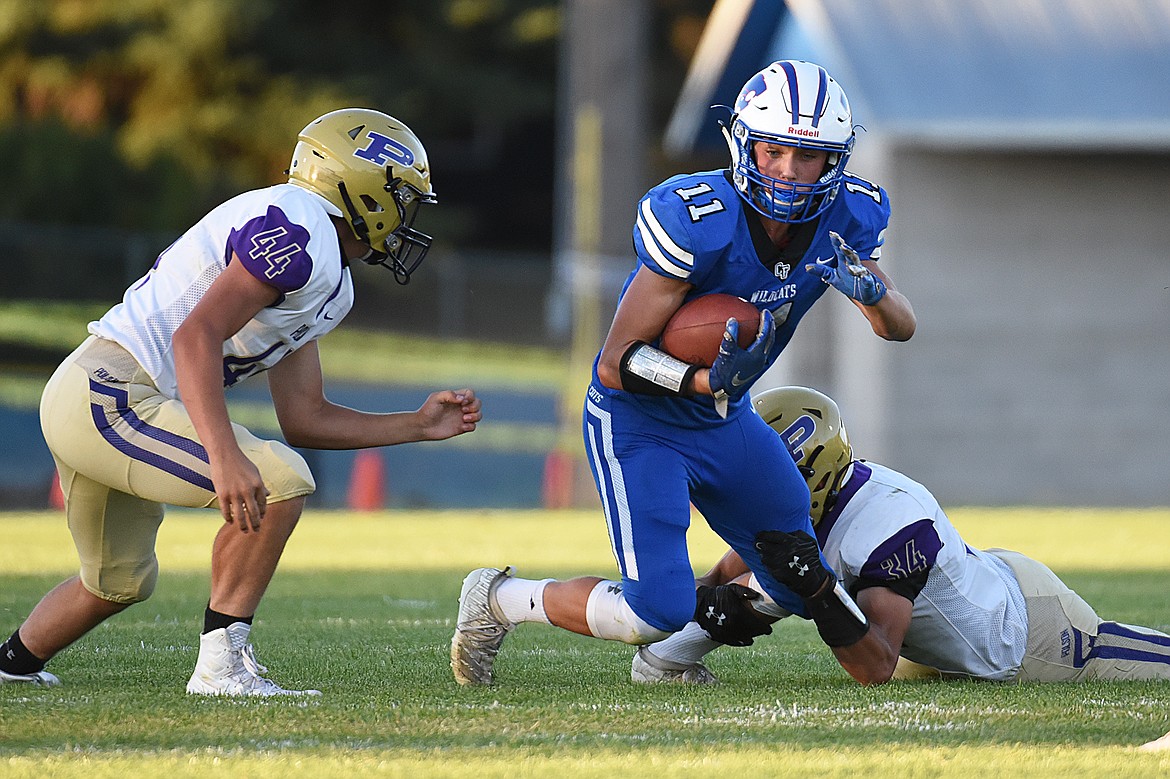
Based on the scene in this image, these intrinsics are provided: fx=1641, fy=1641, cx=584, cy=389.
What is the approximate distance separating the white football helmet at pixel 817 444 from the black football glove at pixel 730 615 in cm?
34

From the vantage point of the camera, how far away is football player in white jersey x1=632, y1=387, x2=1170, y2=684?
4699 millimetres

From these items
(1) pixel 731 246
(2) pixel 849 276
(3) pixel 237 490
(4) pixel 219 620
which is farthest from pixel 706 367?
(4) pixel 219 620

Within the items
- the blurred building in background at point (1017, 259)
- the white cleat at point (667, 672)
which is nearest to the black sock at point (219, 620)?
Result: the white cleat at point (667, 672)

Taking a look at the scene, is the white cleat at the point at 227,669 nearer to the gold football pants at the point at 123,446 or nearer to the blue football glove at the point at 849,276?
the gold football pants at the point at 123,446

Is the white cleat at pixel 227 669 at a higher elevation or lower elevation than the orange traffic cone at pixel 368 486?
higher

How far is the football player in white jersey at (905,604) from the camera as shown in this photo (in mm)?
4699

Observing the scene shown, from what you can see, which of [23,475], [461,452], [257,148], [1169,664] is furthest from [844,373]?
[257,148]

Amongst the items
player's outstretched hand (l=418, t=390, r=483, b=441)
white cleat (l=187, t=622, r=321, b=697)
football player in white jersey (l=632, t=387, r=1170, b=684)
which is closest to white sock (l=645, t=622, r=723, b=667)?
football player in white jersey (l=632, t=387, r=1170, b=684)

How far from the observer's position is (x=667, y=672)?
16.0 ft

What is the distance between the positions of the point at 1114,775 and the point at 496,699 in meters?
1.66

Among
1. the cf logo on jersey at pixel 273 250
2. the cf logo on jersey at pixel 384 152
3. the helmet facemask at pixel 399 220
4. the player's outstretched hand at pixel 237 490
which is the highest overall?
the cf logo on jersey at pixel 384 152

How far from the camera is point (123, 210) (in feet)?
76.1

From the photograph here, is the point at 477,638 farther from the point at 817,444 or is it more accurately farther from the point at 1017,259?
the point at 1017,259

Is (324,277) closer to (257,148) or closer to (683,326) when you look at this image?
(683,326)
